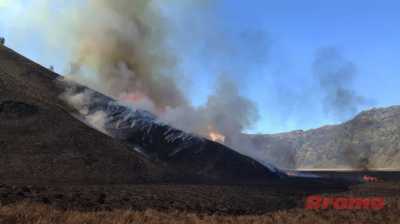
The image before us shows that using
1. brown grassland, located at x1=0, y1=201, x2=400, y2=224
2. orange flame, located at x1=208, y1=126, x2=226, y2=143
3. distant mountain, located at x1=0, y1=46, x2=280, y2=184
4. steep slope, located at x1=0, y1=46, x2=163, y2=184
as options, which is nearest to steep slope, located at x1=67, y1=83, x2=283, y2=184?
distant mountain, located at x1=0, y1=46, x2=280, y2=184

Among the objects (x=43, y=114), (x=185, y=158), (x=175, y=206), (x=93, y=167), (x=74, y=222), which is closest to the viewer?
(x=74, y=222)

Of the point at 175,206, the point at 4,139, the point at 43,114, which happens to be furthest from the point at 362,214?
the point at 43,114

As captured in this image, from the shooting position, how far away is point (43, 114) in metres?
62.1

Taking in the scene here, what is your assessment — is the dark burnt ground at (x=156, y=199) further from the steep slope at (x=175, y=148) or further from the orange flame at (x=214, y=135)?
the orange flame at (x=214, y=135)

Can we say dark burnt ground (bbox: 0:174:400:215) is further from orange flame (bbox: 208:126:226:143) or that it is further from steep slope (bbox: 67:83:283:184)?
orange flame (bbox: 208:126:226:143)

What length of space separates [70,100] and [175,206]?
148 feet

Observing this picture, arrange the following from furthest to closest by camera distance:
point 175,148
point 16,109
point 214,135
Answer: point 214,135
point 175,148
point 16,109

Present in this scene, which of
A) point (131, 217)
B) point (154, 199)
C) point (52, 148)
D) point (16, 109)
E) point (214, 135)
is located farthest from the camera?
point (214, 135)

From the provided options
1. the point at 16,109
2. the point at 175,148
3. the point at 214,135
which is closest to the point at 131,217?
the point at 16,109

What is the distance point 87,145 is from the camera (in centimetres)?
5772

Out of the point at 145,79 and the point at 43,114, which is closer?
the point at 43,114

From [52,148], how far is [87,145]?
13.7 feet

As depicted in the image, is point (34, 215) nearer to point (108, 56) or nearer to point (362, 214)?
point (362, 214)

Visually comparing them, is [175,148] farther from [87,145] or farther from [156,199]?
[156,199]
